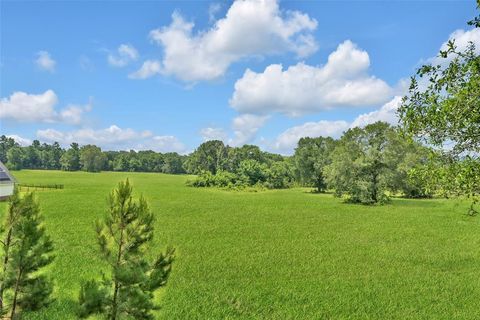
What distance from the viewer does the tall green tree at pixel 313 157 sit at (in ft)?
251

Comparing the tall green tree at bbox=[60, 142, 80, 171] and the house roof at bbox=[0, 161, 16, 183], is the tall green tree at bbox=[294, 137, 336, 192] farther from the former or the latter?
the tall green tree at bbox=[60, 142, 80, 171]

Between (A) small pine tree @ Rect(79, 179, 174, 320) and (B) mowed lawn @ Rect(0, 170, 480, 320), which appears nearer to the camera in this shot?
(A) small pine tree @ Rect(79, 179, 174, 320)

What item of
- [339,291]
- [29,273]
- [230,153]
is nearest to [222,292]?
[339,291]

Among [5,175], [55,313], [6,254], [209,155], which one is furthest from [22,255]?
[209,155]

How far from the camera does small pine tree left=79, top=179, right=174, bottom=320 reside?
602cm

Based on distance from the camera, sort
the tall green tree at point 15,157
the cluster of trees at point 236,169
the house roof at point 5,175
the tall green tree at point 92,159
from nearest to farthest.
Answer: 1. the house roof at point 5,175
2. the cluster of trees at point 236,169
3. the tall green tree at point 15,157
4. the tall green tree at point 92,159

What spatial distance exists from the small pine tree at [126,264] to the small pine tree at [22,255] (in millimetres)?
2195

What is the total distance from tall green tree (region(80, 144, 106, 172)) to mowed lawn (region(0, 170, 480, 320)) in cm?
13521

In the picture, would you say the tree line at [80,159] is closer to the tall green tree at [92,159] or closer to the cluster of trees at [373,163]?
the tall green tree at [92,159]

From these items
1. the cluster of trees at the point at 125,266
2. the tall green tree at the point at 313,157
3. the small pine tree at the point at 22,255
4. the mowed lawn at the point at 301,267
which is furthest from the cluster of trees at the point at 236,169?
the cluster of trees at the point at 125,266

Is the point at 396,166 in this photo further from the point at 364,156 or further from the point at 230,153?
the point at 230,153

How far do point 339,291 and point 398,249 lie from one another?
9.61m

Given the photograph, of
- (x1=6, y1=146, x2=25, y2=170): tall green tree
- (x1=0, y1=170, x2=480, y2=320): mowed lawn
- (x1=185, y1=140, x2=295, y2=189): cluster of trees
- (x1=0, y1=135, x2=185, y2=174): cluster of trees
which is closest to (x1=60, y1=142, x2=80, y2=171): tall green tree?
(x1=0, y1=135, x2=185, y2=174): cluster of trees

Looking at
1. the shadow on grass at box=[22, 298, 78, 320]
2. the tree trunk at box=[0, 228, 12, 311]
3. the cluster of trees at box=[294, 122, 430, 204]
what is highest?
the cluster of trees at box=[294, 122, 430, 204]
